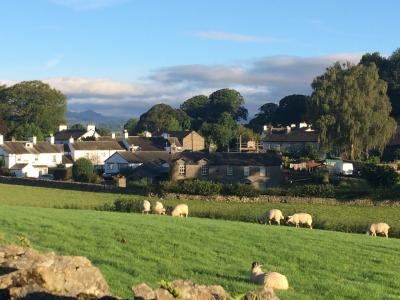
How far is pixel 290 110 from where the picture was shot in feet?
522

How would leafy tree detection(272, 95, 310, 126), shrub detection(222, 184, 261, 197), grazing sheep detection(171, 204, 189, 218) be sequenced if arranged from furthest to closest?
1. leafy tree detection(272, 95, 310, 126)
2. shrub detection(222, 184, 261, 197)
3. grazing sheep detection(171, 204, 189, 218)

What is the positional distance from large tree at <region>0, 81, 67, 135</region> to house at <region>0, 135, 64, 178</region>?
38825 mm

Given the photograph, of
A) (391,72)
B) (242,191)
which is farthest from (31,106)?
(242,191)

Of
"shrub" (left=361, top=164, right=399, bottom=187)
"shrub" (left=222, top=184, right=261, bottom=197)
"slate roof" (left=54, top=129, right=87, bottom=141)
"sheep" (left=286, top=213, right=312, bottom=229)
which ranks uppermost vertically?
"slate roof" (left=54, top=129, right=87, bottom=141)

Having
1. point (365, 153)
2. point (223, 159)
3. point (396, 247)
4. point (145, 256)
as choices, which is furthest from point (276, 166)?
point (145, 256)

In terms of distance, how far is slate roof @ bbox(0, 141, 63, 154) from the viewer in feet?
336

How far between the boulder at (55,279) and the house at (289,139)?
106m

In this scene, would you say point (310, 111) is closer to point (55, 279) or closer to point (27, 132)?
point (27, 132)

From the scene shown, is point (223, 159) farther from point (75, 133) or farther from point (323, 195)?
point (75, 133)

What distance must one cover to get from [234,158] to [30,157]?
141 ft

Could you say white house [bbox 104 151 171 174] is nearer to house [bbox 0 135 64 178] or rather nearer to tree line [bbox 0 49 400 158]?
house [bbox 0 135 64 178]

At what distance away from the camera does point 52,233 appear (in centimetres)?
2189

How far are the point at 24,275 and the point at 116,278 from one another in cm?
512

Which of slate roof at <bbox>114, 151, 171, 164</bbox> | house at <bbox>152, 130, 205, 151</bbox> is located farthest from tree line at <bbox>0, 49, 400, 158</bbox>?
slate roof at <bbox>114, 151, 171, 164</bbox>
